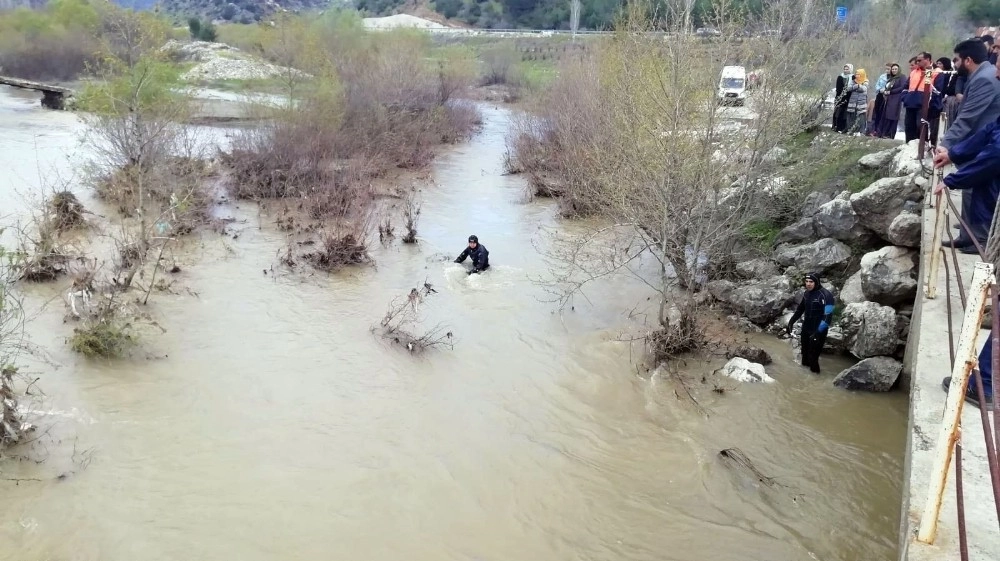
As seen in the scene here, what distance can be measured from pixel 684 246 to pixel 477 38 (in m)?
52.2

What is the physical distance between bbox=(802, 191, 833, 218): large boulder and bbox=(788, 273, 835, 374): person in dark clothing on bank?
13.1 ft

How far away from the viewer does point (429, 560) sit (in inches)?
255

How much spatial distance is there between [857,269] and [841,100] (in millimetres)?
Result: 5346

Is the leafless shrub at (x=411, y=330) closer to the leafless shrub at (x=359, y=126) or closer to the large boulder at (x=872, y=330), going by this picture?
the large boulder at (x=872, y=330)

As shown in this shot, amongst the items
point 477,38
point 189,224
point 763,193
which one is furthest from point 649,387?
point 477,38

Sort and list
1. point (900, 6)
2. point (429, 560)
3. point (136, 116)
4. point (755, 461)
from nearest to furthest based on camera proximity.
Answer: point (429, 560) → point (755, 461) → point (136, 116) → point (900, 6)

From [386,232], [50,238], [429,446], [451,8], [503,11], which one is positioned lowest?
[429,446]

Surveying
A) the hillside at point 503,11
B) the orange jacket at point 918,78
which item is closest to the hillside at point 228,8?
the hillside at point 503,11

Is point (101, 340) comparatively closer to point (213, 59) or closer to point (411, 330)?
point (411, 330)

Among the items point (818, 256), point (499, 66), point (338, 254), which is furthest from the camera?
point (499, 66)

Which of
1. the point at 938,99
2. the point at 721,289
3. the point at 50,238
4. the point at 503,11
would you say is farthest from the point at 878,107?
the point at 503,11

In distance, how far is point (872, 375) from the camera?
8914 mm

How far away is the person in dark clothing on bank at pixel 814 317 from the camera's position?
30.0 feet

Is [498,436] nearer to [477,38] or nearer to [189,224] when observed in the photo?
[189,224]
